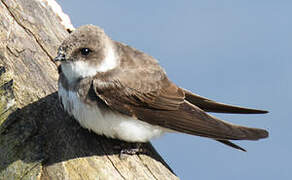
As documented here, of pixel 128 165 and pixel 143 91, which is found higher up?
pixel 143 91

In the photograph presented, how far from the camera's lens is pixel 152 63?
4652 millimetres

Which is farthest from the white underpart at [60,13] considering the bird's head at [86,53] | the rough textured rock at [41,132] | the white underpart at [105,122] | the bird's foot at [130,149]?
the bird's foot at [130,149]

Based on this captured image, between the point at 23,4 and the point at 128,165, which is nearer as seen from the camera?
the point at 128,165

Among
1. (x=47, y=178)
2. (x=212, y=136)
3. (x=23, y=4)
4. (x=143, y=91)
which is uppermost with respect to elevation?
(x=23, y=4)

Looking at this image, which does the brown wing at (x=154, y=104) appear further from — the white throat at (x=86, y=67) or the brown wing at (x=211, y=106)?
the brown wing at (x=211, y=106)

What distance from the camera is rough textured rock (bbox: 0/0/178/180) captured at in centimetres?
405

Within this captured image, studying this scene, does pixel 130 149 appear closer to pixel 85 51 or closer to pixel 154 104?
pixel 154 104

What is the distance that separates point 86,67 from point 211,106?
130cm

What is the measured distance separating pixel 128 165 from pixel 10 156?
0.98 meters

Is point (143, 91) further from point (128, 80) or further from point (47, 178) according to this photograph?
point (47, 178)

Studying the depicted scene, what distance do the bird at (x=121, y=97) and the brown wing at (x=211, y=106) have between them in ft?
0.84

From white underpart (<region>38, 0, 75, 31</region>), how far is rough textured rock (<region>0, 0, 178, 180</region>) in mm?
716

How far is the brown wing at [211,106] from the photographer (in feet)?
15.8

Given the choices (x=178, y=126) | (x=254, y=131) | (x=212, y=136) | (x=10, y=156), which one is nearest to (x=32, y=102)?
(x=10, y=156)
